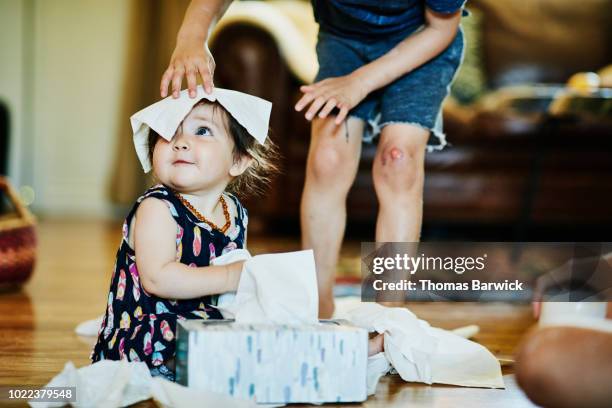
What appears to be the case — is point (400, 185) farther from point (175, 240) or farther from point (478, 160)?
point (478, 160)

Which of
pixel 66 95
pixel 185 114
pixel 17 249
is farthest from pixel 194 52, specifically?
pixel 66 95

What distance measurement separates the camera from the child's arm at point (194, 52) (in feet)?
3.63

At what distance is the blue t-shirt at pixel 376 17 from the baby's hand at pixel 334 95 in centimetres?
13

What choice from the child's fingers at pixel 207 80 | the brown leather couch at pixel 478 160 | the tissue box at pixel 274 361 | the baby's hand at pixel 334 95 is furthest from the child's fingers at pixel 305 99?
the brown leather couch at pixel 478 160

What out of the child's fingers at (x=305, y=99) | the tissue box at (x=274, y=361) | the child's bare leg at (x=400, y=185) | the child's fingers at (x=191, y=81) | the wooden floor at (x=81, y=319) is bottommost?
the wooden floor at (x=81, y=319)

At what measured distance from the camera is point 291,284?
99 centimetres

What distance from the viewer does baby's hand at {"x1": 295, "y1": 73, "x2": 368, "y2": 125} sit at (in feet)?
3.82

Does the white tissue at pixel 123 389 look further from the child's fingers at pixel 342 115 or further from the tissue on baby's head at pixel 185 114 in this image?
the child's fingers at pixel 342 115

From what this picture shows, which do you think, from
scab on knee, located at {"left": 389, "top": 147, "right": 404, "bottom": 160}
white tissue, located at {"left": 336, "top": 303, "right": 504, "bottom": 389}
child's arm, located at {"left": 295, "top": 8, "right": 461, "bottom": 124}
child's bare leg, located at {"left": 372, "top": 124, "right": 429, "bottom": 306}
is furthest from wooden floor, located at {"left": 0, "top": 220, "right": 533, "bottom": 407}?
child's arm, located at {"left": 295, "top": 8, "right": 461, "bottom": 124}

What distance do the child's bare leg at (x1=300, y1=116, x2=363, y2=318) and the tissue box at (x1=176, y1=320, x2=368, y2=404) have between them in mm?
471

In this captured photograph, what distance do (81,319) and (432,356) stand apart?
68 centimetres

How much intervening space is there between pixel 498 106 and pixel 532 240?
1.63 feet

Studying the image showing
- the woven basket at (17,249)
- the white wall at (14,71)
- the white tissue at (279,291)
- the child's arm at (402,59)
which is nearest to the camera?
the white tissue at (279,291)

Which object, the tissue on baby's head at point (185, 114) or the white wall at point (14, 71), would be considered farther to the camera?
the white wall at point (14, 71)
